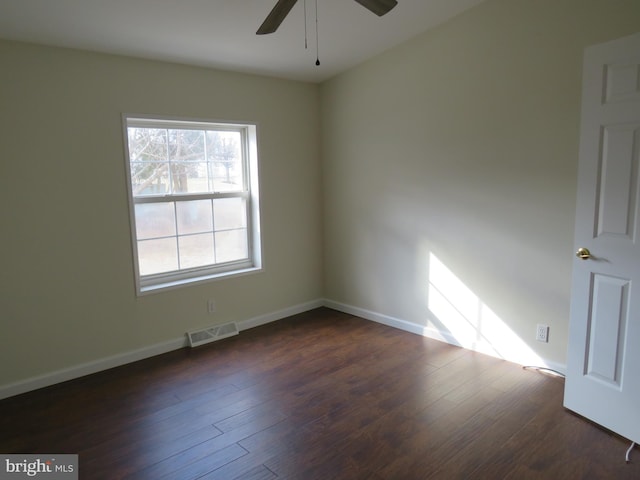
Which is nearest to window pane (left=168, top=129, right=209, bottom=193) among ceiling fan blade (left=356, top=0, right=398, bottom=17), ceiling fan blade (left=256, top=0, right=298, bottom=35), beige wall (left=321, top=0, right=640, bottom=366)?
beige wall (left=321, top=0, right=640, bottom=366)

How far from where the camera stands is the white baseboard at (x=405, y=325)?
296 cm

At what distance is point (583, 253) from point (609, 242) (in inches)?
5.5

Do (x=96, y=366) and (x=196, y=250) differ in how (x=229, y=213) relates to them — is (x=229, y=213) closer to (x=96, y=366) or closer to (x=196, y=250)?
(x=196, y=250)

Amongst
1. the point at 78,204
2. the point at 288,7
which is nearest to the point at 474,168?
the point at 288,7

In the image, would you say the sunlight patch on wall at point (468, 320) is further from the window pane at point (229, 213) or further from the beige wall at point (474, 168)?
the window pane at point (229, 213)

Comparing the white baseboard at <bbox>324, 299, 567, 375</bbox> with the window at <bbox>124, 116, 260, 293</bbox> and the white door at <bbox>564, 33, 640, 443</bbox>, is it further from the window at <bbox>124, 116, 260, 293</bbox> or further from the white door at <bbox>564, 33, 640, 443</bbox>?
the window at <bbox>124, 116, 260, 293</bbox>

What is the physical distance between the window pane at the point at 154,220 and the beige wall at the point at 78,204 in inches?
7.3

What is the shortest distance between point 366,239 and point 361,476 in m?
2.45

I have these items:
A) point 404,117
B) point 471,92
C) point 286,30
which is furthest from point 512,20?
point 286,30

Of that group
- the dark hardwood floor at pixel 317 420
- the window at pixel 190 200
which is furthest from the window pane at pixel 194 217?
the dark hardwood floor at pixel 317 420

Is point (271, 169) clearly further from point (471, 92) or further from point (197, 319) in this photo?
point (471, 92)

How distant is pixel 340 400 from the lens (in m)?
2.68

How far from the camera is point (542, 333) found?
116 inches

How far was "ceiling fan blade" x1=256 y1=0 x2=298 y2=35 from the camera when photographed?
1.90 meters
